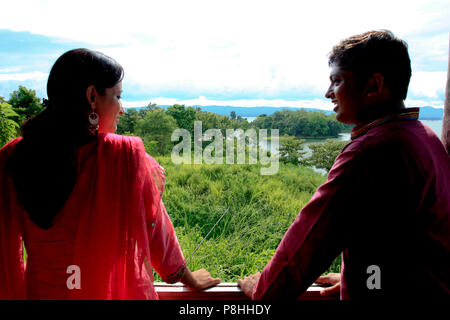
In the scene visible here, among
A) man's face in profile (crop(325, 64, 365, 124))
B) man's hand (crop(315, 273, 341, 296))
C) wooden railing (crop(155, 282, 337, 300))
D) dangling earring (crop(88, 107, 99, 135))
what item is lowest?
wooden railing (crop(155, 282, 337, 300))

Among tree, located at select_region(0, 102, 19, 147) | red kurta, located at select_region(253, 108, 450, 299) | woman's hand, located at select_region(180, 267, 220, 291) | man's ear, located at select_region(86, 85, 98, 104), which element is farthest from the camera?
tree, located at select_region(0, 102, 19, 147)

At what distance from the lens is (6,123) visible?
79.0 inches

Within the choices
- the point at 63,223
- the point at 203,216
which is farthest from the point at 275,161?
the point at 63,223

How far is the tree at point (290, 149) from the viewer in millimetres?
2531

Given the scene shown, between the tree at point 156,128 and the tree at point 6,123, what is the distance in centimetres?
83

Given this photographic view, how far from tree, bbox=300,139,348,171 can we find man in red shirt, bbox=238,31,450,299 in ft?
4.34

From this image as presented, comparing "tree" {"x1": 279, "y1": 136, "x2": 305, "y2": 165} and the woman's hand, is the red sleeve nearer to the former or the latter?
the woman's hand

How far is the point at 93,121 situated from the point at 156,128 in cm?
157

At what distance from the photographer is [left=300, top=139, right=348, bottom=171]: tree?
2.36m

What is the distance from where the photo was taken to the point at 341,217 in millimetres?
1023

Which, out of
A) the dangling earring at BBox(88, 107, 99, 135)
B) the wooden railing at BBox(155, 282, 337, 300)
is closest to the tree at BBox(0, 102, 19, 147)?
the dangling earring at BBox(88, 107, 99, 135)

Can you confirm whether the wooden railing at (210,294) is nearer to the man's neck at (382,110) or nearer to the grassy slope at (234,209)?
the grassy slope at (234,209)

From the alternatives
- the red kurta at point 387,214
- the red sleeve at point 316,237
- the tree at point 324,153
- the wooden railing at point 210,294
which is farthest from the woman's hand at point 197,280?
the tree at point 324,153

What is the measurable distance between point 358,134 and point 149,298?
90 cm
